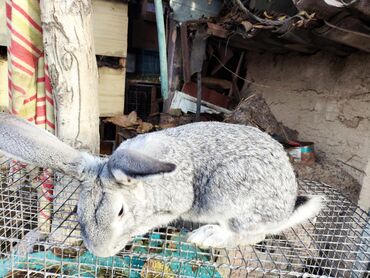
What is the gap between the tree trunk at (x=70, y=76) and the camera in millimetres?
1387

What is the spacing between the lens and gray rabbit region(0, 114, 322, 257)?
999 millimetres

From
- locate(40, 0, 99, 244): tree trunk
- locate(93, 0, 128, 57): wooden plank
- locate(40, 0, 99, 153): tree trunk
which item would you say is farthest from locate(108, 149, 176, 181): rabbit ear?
locate(93, 0, 128, 57): wooden plank

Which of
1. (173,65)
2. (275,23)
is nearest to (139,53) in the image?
(173,65)

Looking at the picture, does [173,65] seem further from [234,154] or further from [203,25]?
[234,154]

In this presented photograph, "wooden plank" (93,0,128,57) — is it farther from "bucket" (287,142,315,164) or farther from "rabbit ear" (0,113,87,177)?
"bucket" (287,142,315,164)

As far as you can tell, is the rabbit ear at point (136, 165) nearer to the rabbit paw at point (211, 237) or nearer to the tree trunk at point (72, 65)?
the rabbit paw at point (211, 237)

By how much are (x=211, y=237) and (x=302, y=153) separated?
1.28m

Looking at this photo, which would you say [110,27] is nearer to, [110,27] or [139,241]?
[110,27]

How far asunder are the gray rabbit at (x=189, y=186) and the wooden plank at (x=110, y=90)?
3.93 feet

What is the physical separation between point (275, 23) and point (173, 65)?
1.35 meters

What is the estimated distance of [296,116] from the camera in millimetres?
2635

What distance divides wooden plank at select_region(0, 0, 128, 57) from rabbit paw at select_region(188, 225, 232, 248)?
1606 mm

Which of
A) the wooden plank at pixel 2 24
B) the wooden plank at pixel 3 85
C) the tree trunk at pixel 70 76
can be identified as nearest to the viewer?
the tree trunk at pixel 70 76

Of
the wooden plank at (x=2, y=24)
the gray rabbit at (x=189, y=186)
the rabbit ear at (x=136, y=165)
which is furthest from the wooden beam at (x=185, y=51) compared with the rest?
the rabbit ear at (x=136, y=165)
